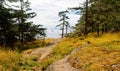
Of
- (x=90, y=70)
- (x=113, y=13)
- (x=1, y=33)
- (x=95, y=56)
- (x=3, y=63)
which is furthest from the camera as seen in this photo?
(x=113, y=13)

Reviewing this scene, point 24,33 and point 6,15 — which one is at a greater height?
point 6,15

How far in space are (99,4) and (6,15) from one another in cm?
1617

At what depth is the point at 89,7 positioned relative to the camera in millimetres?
49531

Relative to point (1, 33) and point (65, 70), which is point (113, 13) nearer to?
point (1, 33)

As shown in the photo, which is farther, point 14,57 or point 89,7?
point 89,7

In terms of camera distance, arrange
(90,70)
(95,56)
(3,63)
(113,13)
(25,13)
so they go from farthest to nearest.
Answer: (25,13), (113,13), (95,56), (3,63), (90,70)

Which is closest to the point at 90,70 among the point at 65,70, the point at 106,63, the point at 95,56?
the point at 106,63

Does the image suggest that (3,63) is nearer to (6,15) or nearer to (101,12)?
(6,15)

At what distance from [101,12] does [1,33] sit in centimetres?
1724

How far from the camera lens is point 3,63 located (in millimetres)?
15219

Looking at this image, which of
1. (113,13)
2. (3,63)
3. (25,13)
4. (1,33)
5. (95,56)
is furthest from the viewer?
(25,13)

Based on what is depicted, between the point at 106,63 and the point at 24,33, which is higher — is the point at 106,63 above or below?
above

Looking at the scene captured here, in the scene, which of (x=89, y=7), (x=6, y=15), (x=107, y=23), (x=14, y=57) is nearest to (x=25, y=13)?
(x=6, y=15)

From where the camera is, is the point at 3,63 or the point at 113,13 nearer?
the point at 3,63
